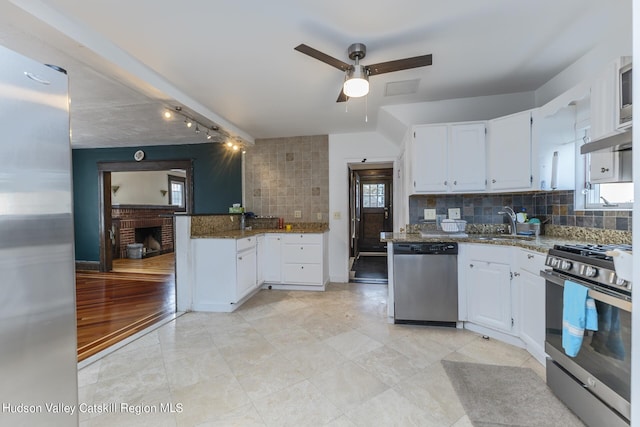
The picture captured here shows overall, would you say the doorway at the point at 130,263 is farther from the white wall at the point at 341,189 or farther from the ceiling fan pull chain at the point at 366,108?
the ceiling fan pull chain at the point at 366,108

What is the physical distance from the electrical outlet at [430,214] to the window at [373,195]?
3724mm

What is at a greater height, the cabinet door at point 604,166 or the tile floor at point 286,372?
the cabinet door at point 604,166

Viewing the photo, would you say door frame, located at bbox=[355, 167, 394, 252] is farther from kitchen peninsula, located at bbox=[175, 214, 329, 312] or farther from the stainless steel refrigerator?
the stainless steel refrigerator

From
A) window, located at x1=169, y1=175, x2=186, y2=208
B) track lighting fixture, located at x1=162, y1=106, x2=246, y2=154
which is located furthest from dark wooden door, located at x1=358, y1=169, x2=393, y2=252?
window, located at x1=169, y1=175, x2=186, y2=208

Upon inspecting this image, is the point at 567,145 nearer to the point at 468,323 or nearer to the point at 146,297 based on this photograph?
the point at 468,323

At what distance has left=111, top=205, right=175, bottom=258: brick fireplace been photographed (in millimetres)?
6500

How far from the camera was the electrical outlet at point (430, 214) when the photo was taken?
340 centimetres

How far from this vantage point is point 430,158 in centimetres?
302

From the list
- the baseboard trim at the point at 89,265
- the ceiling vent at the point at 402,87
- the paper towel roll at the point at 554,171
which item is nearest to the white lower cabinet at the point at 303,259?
the ceiling vent at the point at 402,87

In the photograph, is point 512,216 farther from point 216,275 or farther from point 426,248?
point 216,275

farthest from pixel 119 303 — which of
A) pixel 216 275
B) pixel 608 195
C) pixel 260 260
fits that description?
pixel 608 195

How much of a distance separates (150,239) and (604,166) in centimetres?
855

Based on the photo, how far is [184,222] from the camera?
320cm

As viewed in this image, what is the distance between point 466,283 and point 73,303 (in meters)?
2.89
